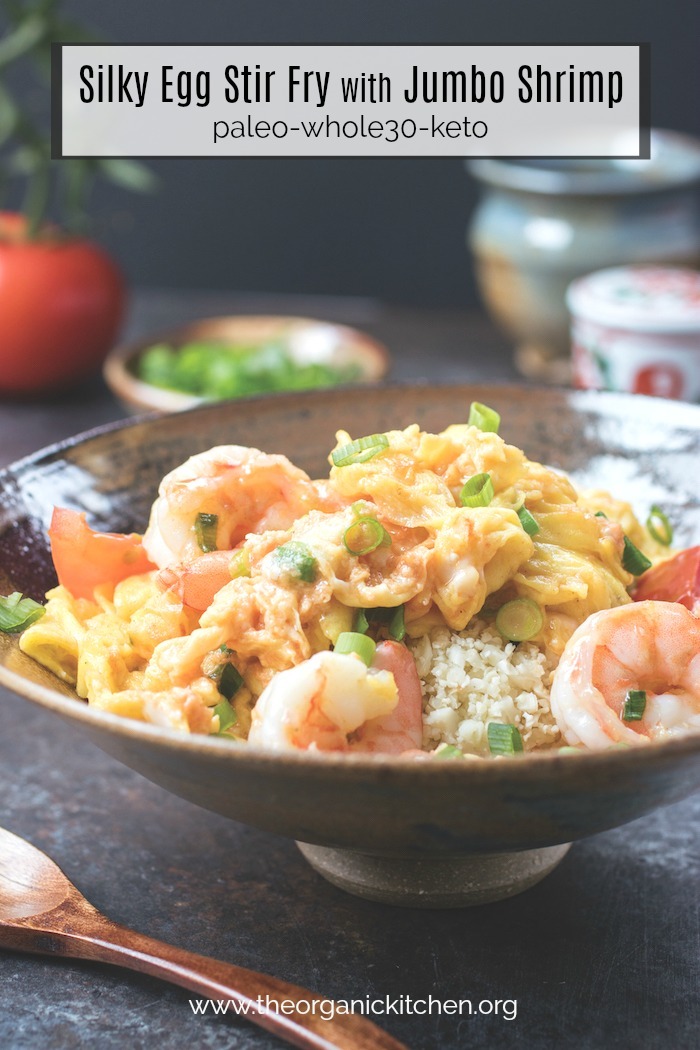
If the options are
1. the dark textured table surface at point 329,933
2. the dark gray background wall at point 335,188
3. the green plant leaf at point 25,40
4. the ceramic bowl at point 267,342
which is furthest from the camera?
the dark gray background wall at point 335,188

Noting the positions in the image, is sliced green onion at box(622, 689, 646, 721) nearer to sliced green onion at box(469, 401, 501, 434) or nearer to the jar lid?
sliced green onion at box(469, 401, 501, 434)

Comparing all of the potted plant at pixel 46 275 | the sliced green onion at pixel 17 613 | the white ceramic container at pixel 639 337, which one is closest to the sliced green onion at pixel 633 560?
the sliced green onion at pixel 17 613

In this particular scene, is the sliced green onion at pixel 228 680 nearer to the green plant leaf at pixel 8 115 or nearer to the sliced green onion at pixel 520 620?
the sliced green onion at pixel 520 620

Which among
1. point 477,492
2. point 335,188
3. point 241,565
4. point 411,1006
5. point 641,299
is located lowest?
point 411,1006

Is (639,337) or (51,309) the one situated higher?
(51,309)

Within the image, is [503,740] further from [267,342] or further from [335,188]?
[335,188]

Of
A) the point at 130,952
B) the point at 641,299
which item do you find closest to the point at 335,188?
the point at 641,299
